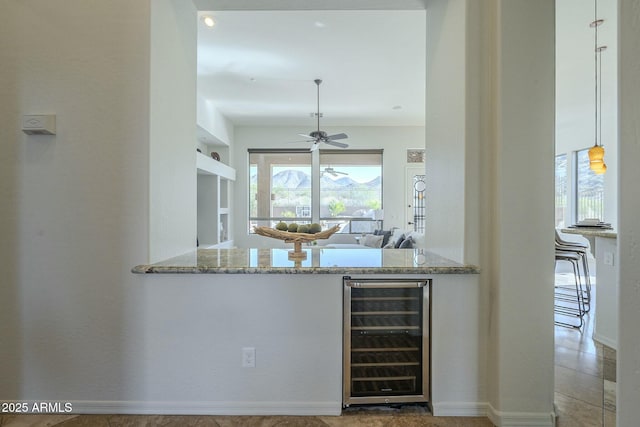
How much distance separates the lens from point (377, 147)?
6.95 metres

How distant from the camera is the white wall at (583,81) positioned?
2.81 m

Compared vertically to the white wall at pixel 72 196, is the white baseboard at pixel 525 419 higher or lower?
lower

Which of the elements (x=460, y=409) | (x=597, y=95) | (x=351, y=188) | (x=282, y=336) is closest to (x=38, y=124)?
(x=282, y=336)

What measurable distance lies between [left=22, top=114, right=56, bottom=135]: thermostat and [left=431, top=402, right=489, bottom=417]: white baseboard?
8.92 feet

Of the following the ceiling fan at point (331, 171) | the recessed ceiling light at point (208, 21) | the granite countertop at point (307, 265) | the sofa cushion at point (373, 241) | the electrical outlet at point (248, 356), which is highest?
the recessed ceiling light at point (208, 21)

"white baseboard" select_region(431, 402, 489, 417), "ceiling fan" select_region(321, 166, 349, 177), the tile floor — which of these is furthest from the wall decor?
"white baseboard" select_region(431, 402, 489, 417)

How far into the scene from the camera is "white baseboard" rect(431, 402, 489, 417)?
1.80m

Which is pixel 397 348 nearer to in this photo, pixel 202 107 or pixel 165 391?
pixel 165 391

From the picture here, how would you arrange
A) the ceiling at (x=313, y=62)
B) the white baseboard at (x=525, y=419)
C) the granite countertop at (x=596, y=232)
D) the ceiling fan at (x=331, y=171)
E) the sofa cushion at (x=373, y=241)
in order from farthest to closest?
the ceiling fan at (x=331, y=171) → the sofa cushion at (x=373, y=241) → the ceiling at (x=313, y=62) → the granite countertop at (x=596, y=232) → the white baseboard at (x=525, y=419)

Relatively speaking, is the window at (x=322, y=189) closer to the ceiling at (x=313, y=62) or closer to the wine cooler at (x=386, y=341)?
the ceiling at (x=313, y=62)

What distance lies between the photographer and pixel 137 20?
5.90 ft

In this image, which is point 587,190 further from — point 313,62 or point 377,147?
point 313,62

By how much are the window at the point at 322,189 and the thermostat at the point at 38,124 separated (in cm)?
525

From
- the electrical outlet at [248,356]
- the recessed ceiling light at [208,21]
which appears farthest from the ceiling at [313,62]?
the electrical outlet at [248,356]
